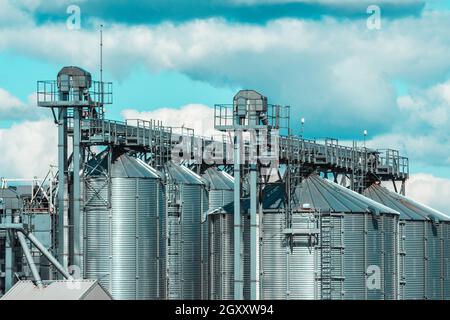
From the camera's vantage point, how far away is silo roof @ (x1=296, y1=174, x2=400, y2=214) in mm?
68750

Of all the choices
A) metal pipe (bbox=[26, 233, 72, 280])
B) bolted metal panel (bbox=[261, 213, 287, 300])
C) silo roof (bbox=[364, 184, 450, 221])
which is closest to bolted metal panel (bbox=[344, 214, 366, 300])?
bolted metal panel (bbox=[261, 213, 287, 300])

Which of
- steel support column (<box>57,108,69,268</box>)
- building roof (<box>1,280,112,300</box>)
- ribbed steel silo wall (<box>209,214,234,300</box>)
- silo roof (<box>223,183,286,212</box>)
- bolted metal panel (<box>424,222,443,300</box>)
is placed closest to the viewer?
building roof (<box>1,280,112,300</box>)

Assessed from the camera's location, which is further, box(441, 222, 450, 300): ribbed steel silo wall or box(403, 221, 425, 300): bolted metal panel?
box(441, 222, 450, 300): ribbed steel silo wall

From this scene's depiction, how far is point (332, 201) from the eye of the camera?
69500 millimetres

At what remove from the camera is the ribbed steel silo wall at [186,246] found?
7538 centimetres

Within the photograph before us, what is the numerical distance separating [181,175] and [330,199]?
451 inches

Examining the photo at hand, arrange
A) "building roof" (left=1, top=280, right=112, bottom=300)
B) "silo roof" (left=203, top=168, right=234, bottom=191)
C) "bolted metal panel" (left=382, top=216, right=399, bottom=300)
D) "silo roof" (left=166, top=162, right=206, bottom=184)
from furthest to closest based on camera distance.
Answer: "silo roof" (left=203, top=168, right=234, bottom=191)
"silo roof" (left=166, top=162, right=206, bottom=184)
"bolted metal panel" (left=382, top=216, right=399, bottom=300)
"building roof" (left=1, top=280, right=112, bottom=300)

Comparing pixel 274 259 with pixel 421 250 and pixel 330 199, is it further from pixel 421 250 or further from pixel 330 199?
pixel 421 250

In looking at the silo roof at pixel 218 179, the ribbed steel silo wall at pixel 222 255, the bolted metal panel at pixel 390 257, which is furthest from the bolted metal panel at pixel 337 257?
the silo roof at pixel 218 179

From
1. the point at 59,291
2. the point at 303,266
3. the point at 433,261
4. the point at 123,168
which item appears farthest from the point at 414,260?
A: the point at 59,291

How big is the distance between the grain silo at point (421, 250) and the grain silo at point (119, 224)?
1440 centimetres

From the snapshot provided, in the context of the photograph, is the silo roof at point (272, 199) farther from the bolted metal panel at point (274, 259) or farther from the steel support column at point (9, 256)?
the steel support column at point (9, 256)

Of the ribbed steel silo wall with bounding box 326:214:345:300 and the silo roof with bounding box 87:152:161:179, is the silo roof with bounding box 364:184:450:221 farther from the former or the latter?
the silo roof with bounding box 87:152:161:179

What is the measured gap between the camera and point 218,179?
3339 inches
